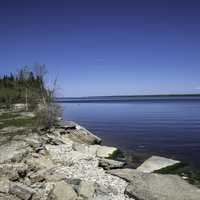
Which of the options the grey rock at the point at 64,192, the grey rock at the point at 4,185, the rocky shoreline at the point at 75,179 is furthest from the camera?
the grey rock at the point at 4,185

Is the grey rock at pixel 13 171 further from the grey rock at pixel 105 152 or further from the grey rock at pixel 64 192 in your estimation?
the grey rock at pixel 105 152

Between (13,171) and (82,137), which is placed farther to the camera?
(82,137)

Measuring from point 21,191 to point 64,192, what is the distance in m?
1.51

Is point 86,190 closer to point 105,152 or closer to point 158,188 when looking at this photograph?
point 158,188

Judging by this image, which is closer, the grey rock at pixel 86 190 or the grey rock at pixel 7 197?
the grey rock at pixel 7 197

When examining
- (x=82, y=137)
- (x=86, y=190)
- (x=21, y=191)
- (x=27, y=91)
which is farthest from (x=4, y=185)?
(x=27, y=91)

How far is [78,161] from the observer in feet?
50.6

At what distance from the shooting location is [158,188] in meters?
10.9

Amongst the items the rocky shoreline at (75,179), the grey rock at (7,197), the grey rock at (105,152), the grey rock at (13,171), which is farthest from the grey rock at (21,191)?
the grey rock at (105,152)

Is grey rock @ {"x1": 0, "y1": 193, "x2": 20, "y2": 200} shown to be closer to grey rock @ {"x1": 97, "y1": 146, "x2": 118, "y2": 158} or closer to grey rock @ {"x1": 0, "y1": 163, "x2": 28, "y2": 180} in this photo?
grey rock @ {"x1": 0, "y1": 163, "x2": 28, "y2": 180}

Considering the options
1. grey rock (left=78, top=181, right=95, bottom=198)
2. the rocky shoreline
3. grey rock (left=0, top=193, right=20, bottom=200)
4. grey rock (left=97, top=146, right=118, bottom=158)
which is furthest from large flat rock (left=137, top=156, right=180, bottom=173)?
grey rock (left=0, top=193, right=20, bottom=200)

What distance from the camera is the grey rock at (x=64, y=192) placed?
10.2m

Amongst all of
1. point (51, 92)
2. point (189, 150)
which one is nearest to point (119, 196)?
point (189, 150)

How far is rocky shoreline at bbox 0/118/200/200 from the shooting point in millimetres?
10336
